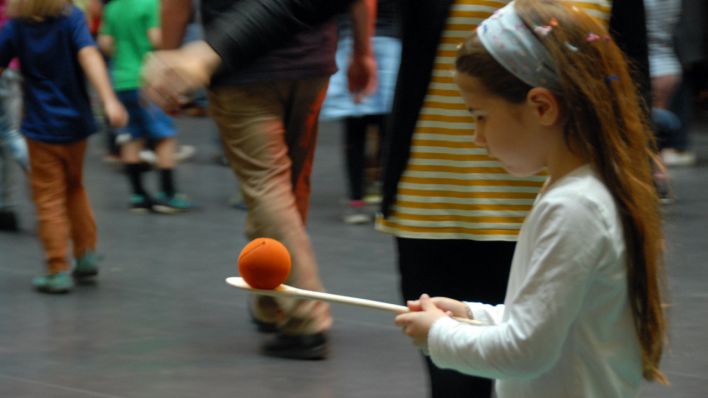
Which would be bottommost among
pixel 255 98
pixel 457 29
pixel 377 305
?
pixel 255 98

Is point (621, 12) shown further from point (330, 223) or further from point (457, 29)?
point (330, 223)

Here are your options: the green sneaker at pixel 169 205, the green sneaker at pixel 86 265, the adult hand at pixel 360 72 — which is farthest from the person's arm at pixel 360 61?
the green sneaker at pixel 169 205

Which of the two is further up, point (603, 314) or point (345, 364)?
point (603, 314)

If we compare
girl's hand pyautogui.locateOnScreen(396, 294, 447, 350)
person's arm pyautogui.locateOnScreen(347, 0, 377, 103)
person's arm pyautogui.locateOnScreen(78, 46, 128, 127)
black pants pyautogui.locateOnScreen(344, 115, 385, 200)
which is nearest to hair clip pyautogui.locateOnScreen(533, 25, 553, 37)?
girl's hand pyautogui.locateOnScreen(396, 294, 447, 350)

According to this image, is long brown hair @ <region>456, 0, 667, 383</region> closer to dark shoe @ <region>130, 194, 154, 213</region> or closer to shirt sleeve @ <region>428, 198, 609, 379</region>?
shirt sleeve @ <region>428, 198, 609, 379</region>

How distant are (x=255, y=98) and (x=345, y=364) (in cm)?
111

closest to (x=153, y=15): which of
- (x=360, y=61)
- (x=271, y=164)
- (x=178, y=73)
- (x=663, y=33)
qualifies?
(x=360, y=61)

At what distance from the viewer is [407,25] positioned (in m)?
2.99

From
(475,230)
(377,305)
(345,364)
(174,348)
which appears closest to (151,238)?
(174,348)

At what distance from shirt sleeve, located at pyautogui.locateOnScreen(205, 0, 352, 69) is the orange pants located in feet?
11.6

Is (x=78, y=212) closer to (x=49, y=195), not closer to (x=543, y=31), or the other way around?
(x=49, y=195)

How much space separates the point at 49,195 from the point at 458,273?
12.0ft

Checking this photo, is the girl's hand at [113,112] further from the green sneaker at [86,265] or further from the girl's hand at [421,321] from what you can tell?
the girl's hand at [421,321]

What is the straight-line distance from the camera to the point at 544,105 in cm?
218
